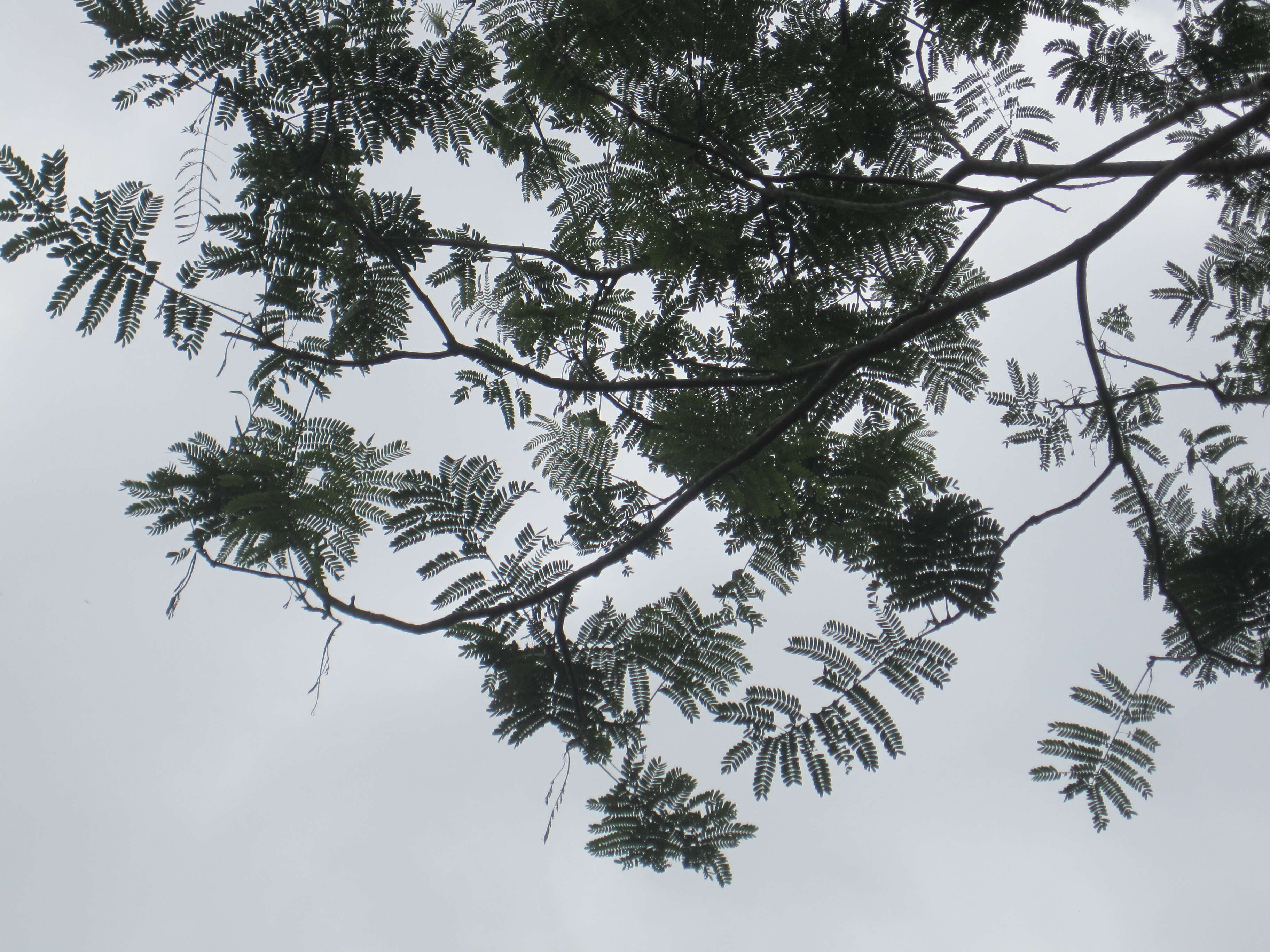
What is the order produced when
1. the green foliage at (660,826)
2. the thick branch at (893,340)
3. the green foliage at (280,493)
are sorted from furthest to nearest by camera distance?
1. the green foliage at (660,826)
2. the green foliage at (280,493)
3. the thick branch at (893,340)

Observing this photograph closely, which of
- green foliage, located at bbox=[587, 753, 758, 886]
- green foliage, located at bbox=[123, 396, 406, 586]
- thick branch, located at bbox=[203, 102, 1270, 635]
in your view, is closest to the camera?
thick branch, located at bbox=[203, 102, 1270, 635]

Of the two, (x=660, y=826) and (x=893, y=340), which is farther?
(x=660, y=826)

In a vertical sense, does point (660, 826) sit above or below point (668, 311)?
below

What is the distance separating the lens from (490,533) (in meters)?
3.38

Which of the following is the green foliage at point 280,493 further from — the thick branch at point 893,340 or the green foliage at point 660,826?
the green foliage at point 660,826

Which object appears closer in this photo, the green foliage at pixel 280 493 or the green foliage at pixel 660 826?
the green foliage at pixel 280 493

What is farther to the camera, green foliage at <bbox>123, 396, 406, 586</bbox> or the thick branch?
green foliage at <bbox>123, 396, 406, 586</bbox>

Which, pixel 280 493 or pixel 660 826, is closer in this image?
pixel 280 493

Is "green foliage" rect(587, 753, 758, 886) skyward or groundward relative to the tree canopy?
groundward

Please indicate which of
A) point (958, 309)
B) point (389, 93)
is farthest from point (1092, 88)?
point (389, 93)

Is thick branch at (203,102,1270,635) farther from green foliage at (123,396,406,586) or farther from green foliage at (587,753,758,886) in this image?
green foliage at (587,753,758,886)

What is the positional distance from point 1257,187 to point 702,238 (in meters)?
3.26

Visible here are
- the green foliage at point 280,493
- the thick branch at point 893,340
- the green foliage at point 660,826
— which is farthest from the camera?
the green foliage at point 660,826

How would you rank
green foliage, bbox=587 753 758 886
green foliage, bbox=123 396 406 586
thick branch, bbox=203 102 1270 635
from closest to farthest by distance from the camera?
thick branch, bbox=203 102 1270 635 → green foliage, bbox=123 396 406 586 → green foliage, bbox=587 753 758 886
